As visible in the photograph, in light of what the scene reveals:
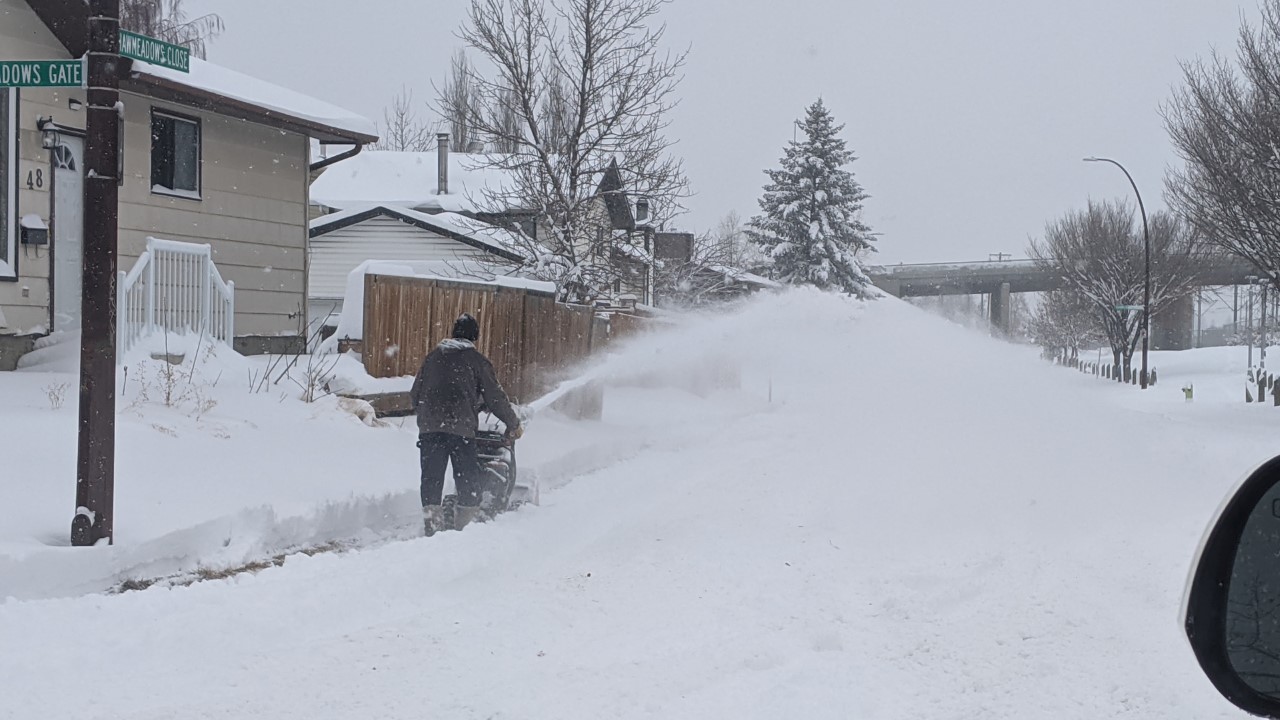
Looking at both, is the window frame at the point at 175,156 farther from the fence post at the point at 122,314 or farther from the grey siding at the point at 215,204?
the fence post at the point at 122,314

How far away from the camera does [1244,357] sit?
6931 centimetres

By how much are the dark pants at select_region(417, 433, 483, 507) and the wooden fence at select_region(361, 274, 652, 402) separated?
4597mm

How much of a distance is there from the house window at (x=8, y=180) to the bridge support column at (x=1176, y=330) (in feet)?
217

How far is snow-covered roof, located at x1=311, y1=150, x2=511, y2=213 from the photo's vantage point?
39.2 metres

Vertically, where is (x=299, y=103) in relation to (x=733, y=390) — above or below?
above

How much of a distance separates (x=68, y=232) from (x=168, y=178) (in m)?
2.43

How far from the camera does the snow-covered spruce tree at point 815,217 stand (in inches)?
1911

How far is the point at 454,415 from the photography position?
9.36 meters

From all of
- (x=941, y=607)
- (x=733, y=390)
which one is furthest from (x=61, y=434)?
(x=733, y=390)

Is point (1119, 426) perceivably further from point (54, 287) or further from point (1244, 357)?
point (1244, 357)

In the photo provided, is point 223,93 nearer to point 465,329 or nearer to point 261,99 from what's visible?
point 261,99

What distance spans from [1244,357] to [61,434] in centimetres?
7250

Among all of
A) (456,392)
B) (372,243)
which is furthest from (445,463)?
(372,243)

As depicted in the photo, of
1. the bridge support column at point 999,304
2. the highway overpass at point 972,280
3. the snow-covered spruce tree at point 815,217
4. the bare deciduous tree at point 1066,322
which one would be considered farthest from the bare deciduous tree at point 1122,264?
the bridge support column at point 999,304
